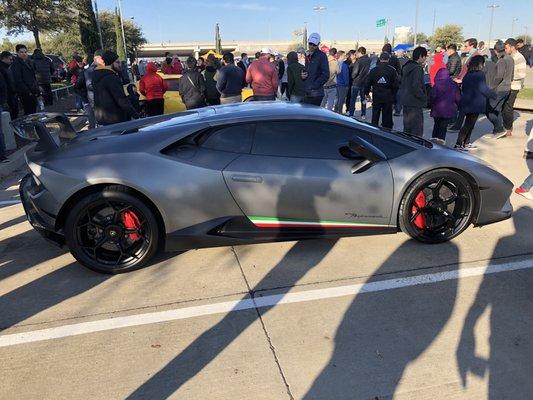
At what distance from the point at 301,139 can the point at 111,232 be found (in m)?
1.74

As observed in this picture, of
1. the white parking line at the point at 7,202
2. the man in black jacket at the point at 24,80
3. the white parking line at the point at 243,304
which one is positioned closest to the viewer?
the white parking line at the point at 243,304

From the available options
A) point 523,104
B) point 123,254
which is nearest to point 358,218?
point 123,254

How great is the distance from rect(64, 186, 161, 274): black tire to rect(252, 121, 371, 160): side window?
1.07 meters

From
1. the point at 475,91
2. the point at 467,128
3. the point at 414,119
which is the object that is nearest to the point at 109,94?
the point at 414,119

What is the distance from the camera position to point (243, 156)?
147 inches

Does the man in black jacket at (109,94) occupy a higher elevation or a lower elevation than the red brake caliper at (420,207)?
higher

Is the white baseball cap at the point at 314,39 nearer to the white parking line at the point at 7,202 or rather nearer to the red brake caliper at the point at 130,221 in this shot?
the white parking line at the point at 7,202

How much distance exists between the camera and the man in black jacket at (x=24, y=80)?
9.43 metres

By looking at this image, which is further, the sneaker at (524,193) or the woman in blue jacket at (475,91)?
the woman in blue jacket at (475,91)

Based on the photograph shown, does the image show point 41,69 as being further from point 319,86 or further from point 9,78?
point 319,86

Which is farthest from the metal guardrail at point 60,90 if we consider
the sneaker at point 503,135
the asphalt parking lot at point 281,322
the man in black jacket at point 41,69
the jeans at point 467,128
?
the sneaker at point 503,135

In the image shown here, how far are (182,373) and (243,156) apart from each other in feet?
5.90

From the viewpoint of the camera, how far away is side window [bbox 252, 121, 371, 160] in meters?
3.79

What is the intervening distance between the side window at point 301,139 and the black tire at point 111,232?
1.07m
